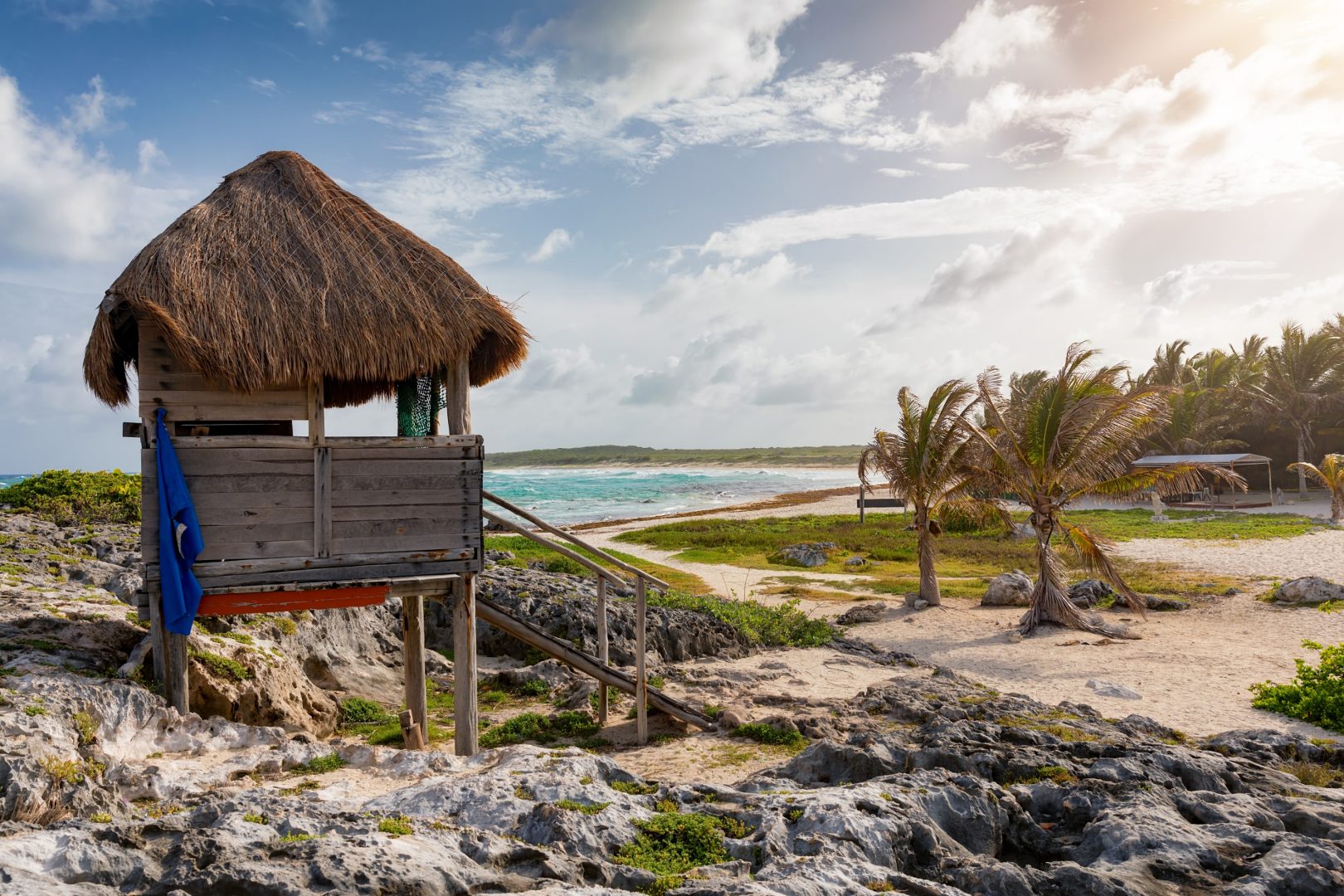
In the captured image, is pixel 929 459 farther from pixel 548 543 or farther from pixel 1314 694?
pixel 548 543

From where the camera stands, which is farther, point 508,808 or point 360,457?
point 360,457

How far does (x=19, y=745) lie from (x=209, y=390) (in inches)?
143

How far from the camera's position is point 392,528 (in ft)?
28.7

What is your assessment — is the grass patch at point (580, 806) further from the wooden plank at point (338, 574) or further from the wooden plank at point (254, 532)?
the wooden plank at point (254, 532)

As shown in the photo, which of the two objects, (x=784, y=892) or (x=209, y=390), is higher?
(x=209, y=390)

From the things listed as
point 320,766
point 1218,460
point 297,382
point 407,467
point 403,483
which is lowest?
point 320,766

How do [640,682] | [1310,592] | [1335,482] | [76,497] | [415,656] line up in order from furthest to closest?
[1335,482], [76,497], [1310,592], [415,656], [640,682]

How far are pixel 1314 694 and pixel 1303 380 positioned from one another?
1564 inches

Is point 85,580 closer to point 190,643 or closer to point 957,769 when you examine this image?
point 190,643

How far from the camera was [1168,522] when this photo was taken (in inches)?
1326

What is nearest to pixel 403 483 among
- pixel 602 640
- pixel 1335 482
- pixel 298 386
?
pixel 298 386

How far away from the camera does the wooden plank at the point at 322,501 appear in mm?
8430

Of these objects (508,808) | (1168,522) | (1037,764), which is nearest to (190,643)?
(508,808)

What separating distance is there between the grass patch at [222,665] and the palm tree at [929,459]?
1449cm
